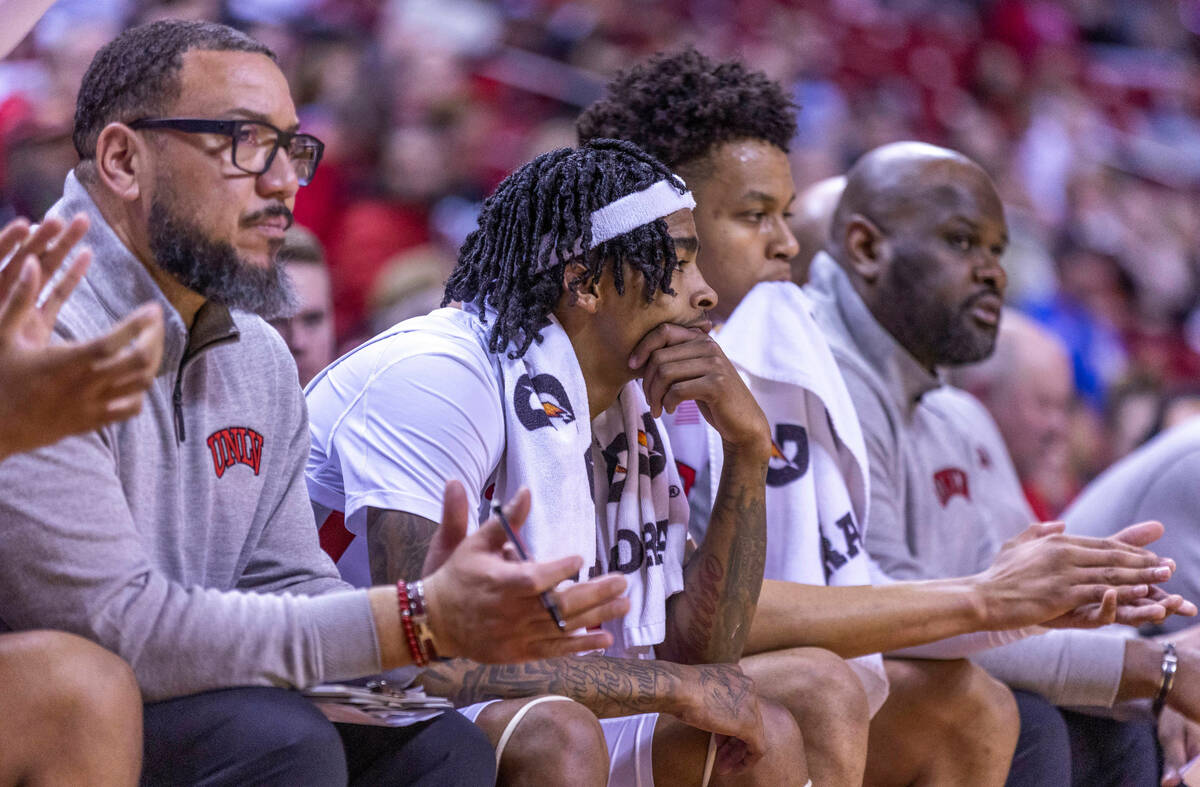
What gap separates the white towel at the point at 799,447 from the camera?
3.07 m

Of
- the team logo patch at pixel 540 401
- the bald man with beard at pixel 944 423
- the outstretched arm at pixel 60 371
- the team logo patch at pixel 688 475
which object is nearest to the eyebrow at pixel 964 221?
the bald man with beard at pixel 944 423

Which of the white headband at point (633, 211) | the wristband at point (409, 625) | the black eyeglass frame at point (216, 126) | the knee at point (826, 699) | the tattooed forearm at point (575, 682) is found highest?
the black eyeglass frame at point (216, 126)

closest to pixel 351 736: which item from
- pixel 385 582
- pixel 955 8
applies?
pixel 385 582

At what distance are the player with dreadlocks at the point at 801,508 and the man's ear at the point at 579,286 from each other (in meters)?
0.59

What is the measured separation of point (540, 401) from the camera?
250cm

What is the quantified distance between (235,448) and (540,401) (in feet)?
1.79

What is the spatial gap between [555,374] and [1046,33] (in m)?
8.66

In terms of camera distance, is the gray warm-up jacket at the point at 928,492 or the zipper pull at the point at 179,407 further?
the gray warm-up jacket at the point at 928,492

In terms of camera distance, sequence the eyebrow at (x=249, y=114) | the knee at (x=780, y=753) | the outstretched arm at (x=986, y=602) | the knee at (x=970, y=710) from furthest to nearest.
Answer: the knee at (x=970, y=710) → the outstretched arm at (x=986, y=602) → the knee at (x=780, y=753) → the eyebrow at (x=249, y=114)

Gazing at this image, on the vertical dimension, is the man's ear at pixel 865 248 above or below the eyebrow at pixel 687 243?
above

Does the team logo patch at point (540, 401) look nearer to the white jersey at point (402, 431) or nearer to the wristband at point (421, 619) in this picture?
the white jersey at point (402, 431)

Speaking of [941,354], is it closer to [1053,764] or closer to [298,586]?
[1053,764]

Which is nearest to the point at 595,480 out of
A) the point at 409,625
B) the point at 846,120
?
the point at 409,625

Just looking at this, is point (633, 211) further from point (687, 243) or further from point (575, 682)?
point (575, 682)
